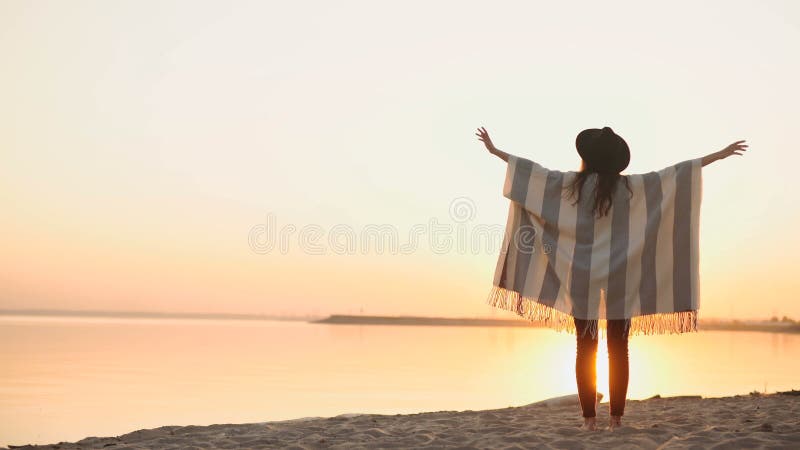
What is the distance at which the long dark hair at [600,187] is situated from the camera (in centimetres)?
523

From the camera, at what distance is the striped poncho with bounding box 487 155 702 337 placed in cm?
532

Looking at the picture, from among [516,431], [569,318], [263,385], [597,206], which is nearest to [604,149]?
[597,206]

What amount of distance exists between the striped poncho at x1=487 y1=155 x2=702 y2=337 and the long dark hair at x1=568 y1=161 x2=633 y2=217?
0.12 ft

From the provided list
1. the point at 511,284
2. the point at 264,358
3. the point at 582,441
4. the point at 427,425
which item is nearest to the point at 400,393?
the point at 427,425

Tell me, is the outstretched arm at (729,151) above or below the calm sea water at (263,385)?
above

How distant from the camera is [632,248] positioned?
5348 mm

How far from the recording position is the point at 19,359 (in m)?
17.9

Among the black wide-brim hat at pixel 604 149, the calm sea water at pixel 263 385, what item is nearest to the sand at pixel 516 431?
the black wide-brim hat at pixel 604 149

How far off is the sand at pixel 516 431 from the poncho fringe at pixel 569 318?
63 cm

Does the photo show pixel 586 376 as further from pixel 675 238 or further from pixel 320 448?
pixel 320 448

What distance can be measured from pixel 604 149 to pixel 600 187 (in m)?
0.26

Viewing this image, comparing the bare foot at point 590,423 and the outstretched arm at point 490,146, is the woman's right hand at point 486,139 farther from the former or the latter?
the bare foot at point 590,423

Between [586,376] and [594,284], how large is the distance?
621mm

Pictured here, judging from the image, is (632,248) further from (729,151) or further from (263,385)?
(263,385)
